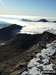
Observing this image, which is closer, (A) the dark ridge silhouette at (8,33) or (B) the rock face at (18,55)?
(B) the rock face at (18,55)

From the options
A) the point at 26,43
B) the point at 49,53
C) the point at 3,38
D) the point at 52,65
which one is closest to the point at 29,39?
the point at 26,43

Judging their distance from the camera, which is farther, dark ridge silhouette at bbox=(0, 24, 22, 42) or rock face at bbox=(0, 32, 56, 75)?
dark ridge silhouette at bbox=(0, 24, 22, 42)

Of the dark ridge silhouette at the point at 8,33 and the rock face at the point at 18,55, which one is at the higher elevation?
the dark ridge silhouette at the point at 8,33

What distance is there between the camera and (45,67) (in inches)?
783

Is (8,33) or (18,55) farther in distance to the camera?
(8,33)

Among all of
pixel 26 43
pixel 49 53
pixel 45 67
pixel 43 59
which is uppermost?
pixel 26 43

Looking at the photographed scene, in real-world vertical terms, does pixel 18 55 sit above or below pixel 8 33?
below

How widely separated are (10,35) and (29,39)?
33639 mm

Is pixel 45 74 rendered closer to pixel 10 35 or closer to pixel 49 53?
pixel 49 53

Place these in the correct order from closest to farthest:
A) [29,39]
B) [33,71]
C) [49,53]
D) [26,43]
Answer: [33,71], [49,53], [26,43], [29,39]

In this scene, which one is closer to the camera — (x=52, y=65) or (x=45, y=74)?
(x=45, y=74)

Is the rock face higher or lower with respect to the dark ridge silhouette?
lower

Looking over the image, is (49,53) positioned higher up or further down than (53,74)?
higher up

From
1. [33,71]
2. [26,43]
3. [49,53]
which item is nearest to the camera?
[33,71]
